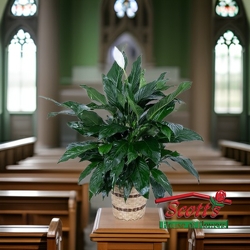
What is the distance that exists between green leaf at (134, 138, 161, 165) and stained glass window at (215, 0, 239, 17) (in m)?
10.6

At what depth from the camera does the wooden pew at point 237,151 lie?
568cm

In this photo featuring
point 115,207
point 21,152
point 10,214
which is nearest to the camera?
point 115,207

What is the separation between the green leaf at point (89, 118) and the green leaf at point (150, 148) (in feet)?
0.69

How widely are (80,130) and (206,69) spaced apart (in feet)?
25.7

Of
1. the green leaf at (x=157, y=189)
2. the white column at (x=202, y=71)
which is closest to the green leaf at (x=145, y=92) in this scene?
the green leaf at (x=157, y=189)

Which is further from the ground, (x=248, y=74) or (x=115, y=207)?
(x=248, y=74)

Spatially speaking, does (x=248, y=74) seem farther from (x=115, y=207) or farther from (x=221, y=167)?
(x=115, y=207)

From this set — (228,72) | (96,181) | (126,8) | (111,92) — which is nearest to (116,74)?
(111,92)

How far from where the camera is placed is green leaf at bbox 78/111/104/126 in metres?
1.65

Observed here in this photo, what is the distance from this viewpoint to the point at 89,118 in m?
1.67

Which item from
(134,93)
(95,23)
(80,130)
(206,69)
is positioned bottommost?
(80,130)

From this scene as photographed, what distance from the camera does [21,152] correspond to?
6.17 metres

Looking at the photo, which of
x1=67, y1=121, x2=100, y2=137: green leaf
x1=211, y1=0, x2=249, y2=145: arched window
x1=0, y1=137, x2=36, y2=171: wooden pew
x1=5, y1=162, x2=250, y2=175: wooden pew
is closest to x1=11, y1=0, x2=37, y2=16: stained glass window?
x1=211, y1=0, x2=249, y2=145: arched window

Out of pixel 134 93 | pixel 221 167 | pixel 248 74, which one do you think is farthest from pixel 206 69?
pixel 134 93
